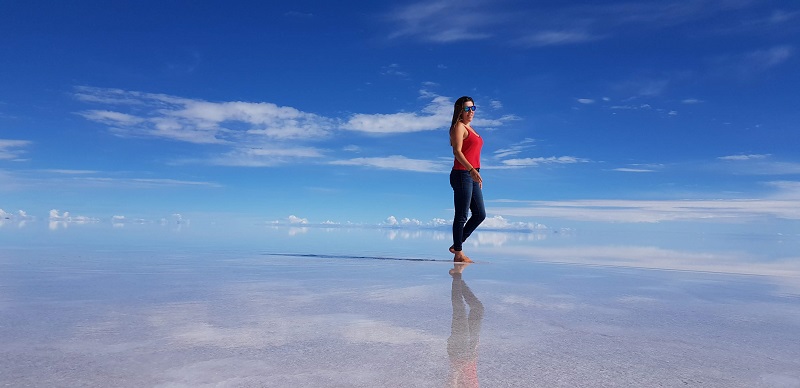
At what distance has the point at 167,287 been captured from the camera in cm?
532

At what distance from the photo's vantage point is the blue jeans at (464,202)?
28.1 feet

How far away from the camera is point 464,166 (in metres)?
8.42

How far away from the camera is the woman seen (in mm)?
8445

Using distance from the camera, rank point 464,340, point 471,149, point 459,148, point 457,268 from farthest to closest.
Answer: point 471,149, point 459,148, point 457,268, point 464,340

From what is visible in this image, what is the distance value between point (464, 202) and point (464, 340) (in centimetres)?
560

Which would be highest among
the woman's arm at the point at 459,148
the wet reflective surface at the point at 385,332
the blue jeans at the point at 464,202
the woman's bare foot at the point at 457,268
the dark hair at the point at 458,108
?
the dark hair at the point at 458,108

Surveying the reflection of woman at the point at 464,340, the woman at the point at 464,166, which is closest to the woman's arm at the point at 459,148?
the woman at the point at 464,166

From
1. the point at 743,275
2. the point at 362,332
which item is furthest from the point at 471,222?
the point at 362,332

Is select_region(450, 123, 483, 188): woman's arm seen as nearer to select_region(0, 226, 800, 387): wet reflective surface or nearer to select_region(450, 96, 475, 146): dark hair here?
select_region(450, 96, 475, 146): dark hair

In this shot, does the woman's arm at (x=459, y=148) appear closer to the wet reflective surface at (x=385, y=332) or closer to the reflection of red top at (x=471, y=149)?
the reflection of red top at (x=471, y=149)

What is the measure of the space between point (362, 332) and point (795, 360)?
2.61 meters

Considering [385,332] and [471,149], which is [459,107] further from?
[385,332]

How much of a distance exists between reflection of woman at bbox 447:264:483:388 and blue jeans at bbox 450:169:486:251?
3.53 meters


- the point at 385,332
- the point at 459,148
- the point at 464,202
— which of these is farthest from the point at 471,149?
the point at 385,332
